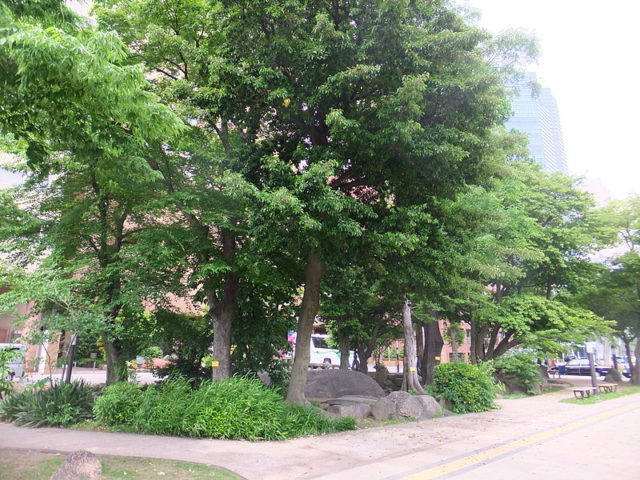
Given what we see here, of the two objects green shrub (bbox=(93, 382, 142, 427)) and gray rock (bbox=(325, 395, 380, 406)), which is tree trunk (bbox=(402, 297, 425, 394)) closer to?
gray rock (bbox=(325, 395, 380, 406))

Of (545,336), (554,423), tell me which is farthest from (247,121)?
(545,336)

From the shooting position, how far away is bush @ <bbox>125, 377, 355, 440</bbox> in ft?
28.0

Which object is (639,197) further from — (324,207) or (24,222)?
(24,222)

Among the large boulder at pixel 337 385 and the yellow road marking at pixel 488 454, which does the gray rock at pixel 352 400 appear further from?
the yellow road marking at pixel 488 454

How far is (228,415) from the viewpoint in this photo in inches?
339

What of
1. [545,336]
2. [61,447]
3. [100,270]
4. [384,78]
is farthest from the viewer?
[545,336]

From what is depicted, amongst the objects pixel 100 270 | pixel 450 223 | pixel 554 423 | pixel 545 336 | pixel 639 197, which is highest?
pixel 639 197

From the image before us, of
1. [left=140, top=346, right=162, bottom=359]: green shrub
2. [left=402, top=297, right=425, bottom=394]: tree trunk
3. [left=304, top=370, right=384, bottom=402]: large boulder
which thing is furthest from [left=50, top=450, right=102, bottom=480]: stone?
[left=402, top=297, right=425, bottom=394]: tree trunk

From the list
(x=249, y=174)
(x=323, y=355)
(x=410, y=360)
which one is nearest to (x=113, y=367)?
(x=249, y=174)

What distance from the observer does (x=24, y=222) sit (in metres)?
12.6

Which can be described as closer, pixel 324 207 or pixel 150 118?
pixel 150 118

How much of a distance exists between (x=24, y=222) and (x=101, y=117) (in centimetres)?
906

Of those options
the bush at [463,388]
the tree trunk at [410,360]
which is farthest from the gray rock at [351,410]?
the tree trunk at [410,360]

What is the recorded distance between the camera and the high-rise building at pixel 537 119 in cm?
1120
